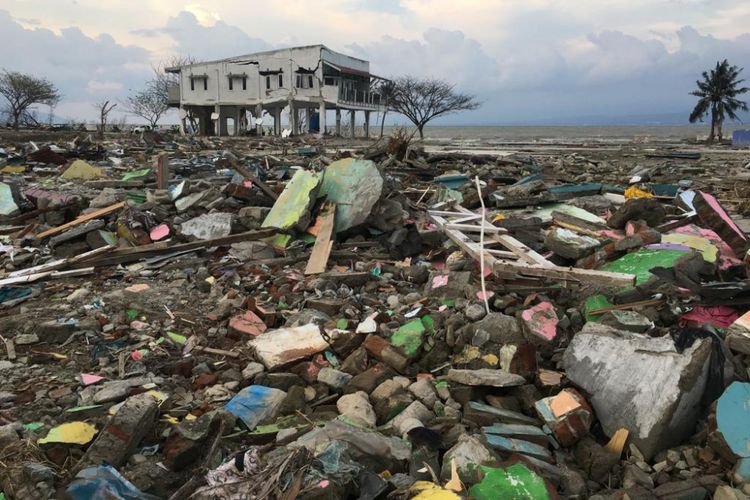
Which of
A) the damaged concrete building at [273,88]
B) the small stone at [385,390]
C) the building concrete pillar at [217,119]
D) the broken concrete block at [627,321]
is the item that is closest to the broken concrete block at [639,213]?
the broken concrete block at [627,321]

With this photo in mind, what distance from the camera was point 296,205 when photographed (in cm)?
690

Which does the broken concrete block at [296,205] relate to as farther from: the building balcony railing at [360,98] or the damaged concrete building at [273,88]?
the building balcony railing at [360,98]

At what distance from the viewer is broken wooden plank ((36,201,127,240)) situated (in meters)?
6.88

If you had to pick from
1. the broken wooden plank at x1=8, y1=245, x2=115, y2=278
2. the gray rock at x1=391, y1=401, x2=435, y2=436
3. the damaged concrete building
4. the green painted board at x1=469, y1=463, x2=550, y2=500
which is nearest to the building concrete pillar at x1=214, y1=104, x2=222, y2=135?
the damaged concrete building

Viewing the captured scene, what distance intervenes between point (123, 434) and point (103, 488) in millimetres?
411

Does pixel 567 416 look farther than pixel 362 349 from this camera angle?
No

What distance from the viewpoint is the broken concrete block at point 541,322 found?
3881 millimetres

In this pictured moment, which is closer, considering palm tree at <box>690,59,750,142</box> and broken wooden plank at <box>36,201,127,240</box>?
broken wooden plank at <box>36,201,127,240</box>

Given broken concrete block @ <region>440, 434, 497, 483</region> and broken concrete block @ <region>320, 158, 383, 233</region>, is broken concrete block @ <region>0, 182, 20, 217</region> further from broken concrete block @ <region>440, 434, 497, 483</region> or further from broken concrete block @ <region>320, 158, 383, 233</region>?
broken concrete block @ <region>440, 434, 497, 483</region>

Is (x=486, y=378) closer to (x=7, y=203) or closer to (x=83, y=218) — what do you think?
(x=83, y=218)

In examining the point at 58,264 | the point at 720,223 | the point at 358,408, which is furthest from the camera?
the point at 720,223

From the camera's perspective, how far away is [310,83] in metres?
37.5

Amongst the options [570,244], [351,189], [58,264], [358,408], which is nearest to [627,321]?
[570,244]

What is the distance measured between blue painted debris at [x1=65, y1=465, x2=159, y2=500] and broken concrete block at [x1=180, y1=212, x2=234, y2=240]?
4.48 meters
